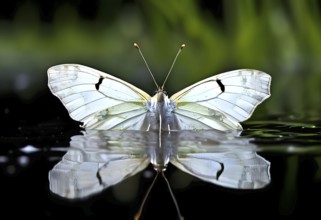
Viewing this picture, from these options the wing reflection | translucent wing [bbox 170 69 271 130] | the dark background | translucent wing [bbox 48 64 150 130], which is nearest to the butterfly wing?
the wing reflection

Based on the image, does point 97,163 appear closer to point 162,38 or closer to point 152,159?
point 152,159

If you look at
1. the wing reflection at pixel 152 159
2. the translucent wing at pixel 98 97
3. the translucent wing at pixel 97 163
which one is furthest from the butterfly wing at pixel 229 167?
the translucent wing at pixel 98 97

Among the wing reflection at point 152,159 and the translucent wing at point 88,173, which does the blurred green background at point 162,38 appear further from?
the translucent wing at point 88,173

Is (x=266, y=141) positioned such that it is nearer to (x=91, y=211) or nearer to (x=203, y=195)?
(x=203, y=195)

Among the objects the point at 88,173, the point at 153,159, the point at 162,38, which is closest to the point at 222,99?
the point at 153,159

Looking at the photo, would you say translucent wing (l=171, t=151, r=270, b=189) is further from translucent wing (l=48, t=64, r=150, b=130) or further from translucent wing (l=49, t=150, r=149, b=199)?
translucent wing (l=48, t=64, r=150, b=130)
